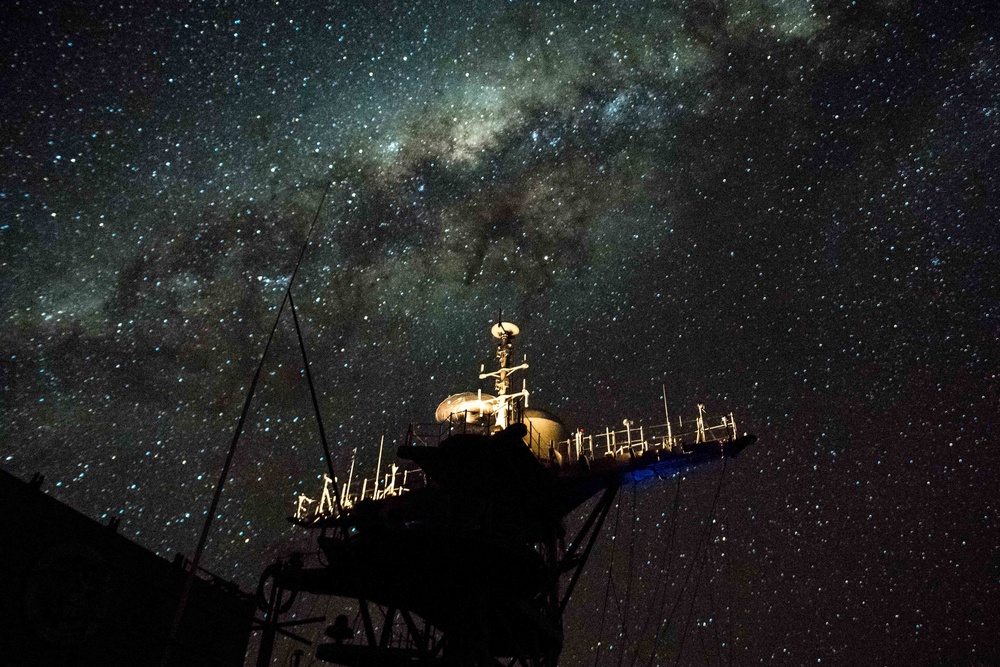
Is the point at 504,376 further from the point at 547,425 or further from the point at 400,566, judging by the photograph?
the point at 400,566

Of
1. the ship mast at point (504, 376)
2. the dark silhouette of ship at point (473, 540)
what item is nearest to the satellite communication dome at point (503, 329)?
the ship mast at point (504, 376)

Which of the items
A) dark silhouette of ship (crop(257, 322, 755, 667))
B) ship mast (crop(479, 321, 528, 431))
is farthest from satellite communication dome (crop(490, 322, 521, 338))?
dark silhouette of ship (crop(257, 322, 755, 667))

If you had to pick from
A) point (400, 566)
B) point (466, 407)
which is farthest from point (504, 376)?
point (400, 566)

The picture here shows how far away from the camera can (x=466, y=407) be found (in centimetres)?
2725

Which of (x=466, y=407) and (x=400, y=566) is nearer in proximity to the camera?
(x=400, y=566)

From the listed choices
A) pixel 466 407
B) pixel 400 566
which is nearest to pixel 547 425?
pixel 466 407

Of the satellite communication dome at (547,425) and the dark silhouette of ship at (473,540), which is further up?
the satellite communication dome at (547,425)

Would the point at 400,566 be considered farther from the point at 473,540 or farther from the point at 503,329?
the point at 503,329

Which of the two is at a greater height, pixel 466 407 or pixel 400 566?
pixel 466 407

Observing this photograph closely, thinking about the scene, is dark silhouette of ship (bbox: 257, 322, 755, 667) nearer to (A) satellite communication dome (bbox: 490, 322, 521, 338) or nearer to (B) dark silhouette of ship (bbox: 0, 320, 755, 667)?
(B) dark silhouette of ship (bbox: 0, 320, 755, 667)

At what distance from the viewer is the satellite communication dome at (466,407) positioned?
26.9 m

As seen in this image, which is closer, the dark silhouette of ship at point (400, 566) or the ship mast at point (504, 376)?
the dark silhouette of ship at point (400, 566)

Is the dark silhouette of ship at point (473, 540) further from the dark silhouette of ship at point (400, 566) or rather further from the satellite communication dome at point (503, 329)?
the satellite communication dome at point (503, 329)

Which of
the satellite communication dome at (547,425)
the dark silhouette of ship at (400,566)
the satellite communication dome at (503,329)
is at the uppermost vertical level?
the satellite communication dome at (503,329)
